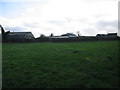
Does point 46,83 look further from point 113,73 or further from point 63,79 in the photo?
point 113,73

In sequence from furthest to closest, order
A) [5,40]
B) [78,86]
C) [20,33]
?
[20,33]
[5,40]
[78,86]

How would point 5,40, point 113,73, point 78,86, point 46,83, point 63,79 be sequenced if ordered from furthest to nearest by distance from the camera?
1. point 5,40
2. point 113,73
3. point 63,79
4. point 46,83
5. point 78,86

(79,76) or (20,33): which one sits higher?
(20,33)

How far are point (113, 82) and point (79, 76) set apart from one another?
1.47 metres

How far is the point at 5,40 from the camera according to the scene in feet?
151

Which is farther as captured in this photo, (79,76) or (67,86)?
(79,76)

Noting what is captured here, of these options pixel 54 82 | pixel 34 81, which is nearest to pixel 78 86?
pixel 54 82

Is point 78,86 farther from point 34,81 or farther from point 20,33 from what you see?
point 20,33

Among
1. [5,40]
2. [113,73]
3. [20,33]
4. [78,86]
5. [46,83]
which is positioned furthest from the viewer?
[20,33]

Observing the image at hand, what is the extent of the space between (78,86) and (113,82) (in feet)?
4.40

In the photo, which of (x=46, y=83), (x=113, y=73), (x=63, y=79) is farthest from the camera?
(x=113, y=73)

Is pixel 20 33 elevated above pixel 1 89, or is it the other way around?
pixel 20 33

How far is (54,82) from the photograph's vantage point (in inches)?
228

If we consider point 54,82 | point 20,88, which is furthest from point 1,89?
point 54,82
